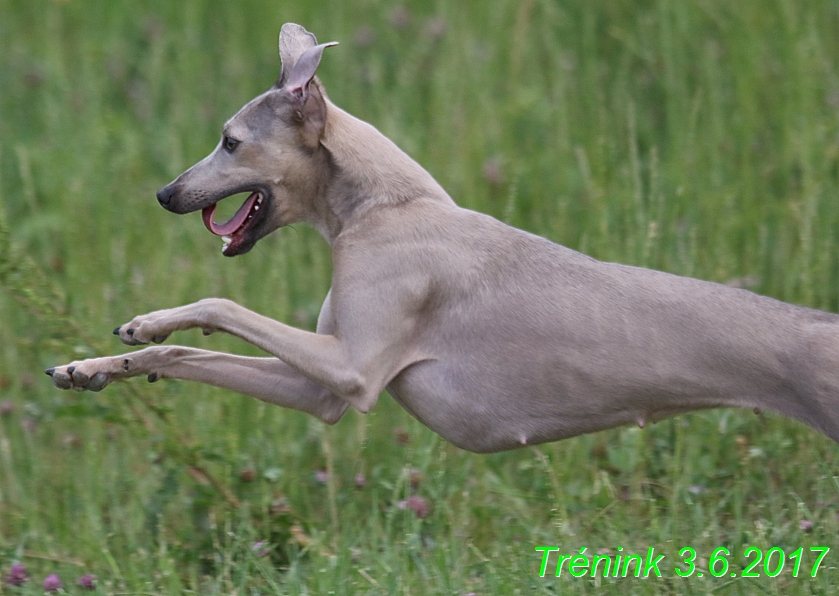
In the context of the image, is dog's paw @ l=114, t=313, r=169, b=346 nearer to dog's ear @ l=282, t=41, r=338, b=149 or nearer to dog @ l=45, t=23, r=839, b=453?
dog @ l=45, t=23, r=839, b=453

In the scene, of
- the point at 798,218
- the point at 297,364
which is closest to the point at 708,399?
the point at 297,364

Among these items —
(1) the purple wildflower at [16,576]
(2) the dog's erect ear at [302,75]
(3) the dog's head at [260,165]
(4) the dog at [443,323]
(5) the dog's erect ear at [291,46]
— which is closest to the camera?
(4) the dog at [443,323]

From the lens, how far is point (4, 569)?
4730 mm

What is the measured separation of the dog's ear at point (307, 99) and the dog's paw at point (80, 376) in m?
1.14

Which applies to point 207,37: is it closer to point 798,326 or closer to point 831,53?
point 831,53

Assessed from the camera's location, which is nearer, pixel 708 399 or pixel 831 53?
pixel 708 399

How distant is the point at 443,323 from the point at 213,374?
0.89 meters

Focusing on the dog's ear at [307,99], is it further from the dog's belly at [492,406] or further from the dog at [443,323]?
the dog's belly at [492,406]

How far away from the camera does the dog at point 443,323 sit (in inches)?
151

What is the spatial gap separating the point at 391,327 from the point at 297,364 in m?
0.36

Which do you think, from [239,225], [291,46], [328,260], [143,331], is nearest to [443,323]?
[239,225]

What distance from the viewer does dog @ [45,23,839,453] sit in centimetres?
384

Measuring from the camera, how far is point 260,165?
420 cm

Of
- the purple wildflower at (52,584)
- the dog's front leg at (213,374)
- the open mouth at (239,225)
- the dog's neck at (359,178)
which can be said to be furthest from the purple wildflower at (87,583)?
the dog's neck at (359,178)
